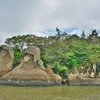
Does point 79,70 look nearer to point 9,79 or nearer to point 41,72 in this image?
point 41,72

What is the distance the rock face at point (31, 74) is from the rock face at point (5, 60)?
7.33 feet

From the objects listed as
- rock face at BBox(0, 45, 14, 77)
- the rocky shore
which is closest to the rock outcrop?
the rocky shore

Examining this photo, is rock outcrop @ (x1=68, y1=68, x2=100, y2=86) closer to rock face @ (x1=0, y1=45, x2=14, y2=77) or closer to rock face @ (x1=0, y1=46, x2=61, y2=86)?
rock face @ (x1=0, y1=46, x2=61, y2=86)

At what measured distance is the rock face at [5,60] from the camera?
28094 millimetres

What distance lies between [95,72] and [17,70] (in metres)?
12.6

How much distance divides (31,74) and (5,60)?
555 centimetres

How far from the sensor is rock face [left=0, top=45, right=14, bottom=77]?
28.1 metres

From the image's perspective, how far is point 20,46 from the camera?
3962 centimetres

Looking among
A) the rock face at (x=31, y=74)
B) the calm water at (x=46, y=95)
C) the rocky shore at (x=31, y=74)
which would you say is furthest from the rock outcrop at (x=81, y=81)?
the calm water at (x=46, y=95)

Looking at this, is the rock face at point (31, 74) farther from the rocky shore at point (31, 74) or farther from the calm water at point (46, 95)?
the calm water at point (46, 95)

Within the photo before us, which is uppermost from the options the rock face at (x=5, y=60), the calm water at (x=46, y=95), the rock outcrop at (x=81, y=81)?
the rock face at (x=5, y=60)

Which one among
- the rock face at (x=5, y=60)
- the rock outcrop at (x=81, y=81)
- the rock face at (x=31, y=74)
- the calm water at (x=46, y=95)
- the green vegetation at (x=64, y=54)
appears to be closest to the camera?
the calm water at (x=46, y=95)

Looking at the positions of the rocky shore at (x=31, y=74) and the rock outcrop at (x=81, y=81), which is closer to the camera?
the rocky shore at (x=31, y=74)

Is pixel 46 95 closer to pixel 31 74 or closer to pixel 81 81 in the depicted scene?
pixel 31 74
